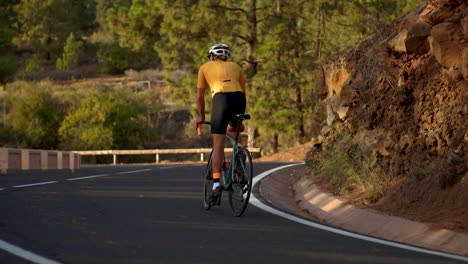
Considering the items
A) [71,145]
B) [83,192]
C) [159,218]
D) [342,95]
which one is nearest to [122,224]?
[159,218]

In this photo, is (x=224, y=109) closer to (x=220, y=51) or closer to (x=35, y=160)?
(x=220, y=51)

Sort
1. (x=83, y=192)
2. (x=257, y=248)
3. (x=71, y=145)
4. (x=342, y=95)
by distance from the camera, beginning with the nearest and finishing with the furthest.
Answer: (x=257, y=248)
(x=83, y=192)
(x=342, y=95)
(x=71, y=145)

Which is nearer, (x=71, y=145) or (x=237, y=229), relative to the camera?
(x=237, y=229)

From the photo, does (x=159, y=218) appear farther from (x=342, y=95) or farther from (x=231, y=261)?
(x=342, y=95)

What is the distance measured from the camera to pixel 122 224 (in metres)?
10.6

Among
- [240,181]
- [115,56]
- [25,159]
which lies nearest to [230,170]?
[240,181]

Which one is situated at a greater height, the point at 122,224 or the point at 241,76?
the point at 241,76

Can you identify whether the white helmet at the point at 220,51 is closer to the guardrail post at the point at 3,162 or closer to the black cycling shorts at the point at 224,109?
the black cycling shorts at the point at 224,109

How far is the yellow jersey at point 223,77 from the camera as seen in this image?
41.2 ft

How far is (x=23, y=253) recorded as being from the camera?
813cm

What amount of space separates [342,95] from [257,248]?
8.41 meters

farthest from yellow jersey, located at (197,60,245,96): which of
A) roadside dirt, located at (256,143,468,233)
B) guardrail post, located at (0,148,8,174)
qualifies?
guardrail post, located at (0,148,8,174)

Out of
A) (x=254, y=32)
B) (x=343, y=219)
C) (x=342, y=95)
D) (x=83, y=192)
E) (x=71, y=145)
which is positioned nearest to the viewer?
(x=343, y=219)

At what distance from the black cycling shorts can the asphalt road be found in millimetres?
1137
